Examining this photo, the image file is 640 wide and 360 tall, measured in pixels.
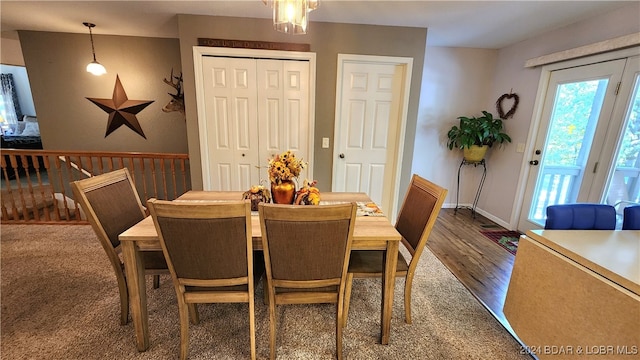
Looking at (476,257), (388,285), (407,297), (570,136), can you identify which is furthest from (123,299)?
(570,136)

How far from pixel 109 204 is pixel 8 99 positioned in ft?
29.9

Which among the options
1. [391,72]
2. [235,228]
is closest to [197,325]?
[235,228]

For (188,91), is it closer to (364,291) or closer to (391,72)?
(391,72)

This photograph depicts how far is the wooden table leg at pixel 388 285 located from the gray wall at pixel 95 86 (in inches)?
148

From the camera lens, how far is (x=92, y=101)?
3.66 m

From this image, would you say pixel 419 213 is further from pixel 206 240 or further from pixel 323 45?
pixel 323 45

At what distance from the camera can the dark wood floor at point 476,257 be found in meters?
2.00

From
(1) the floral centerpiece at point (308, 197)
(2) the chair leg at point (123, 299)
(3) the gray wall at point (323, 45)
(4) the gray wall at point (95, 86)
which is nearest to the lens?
(2) the chair leg at point (123, 299)

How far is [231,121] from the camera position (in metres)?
2.95

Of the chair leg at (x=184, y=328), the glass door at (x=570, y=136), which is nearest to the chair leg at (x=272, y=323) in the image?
the chair leg at (x=184, y=328)

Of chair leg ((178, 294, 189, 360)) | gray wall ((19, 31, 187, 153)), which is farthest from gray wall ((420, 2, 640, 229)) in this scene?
gray wall ((19, 31, 187, 153))

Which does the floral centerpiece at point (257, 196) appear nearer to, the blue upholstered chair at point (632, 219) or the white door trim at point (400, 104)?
the white door trim at point (400, 104)

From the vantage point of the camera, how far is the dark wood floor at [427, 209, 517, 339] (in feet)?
6.57

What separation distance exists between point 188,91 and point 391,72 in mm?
2396
